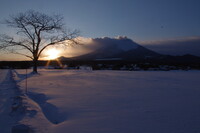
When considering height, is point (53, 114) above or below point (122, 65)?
below

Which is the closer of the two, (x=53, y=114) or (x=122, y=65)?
(x=53, y=114)

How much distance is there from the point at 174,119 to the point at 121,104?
148cm

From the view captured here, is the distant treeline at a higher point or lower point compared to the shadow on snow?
higher

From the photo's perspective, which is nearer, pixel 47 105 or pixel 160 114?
pixel 160 114

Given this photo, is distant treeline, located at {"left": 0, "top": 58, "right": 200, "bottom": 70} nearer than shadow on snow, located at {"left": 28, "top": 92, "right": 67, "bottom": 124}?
No

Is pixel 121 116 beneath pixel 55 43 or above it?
beneath

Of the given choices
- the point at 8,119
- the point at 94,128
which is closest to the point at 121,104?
the point at 94,128

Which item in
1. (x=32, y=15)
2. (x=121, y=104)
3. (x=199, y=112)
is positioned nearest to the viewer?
(x=199, y=112)

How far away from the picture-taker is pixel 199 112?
3.56 m

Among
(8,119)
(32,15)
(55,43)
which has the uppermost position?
(32,15)

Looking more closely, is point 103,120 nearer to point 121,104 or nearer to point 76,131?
point 76,131

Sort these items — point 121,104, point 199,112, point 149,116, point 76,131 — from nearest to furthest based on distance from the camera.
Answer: point 76,131
point 149,116
point 199,112
point 121,104

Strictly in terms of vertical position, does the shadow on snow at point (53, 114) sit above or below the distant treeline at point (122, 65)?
below

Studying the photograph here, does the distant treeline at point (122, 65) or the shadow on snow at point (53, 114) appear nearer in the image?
the shadow on snow at point (53, 114)
